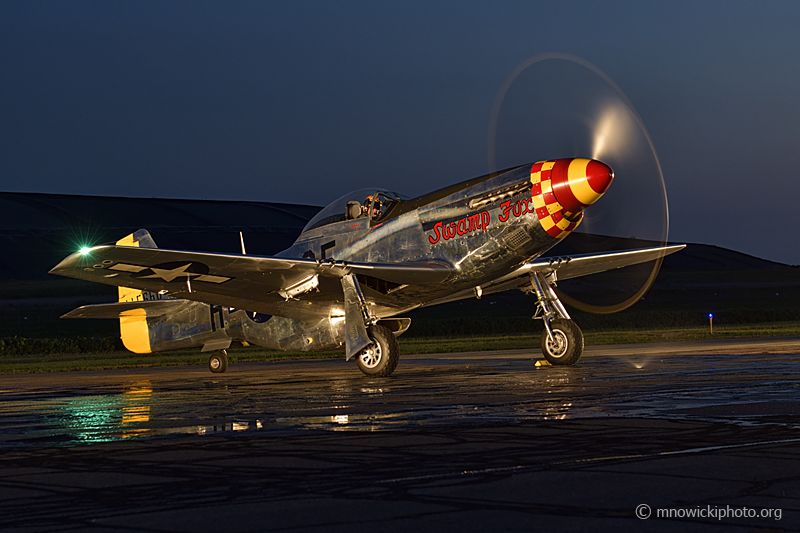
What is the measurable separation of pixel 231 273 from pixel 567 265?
6.96 metres

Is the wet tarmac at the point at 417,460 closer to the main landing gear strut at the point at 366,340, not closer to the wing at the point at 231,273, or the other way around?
the wing at the point at 231,273

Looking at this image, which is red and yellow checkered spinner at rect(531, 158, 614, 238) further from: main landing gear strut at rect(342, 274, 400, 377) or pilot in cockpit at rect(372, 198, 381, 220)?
main landing gear strut at rect(342, 274, 400, 377)

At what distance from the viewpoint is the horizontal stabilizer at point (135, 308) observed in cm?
1898

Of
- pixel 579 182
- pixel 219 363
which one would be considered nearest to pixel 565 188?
pixel 579 182

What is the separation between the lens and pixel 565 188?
14297mm

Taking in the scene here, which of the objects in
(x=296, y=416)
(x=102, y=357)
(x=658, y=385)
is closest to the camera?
(x=296, y=416)

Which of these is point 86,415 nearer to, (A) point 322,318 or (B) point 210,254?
(B) point 210,254

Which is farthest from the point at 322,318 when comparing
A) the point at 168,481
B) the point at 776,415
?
the point at 168,481

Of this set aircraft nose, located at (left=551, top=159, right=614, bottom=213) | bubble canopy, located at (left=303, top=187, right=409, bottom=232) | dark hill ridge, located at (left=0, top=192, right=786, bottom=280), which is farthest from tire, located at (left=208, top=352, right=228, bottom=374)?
dark hill ridge, located at (left=0, top=192, right=786, bottom=280)

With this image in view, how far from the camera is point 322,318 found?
1791 centimetres

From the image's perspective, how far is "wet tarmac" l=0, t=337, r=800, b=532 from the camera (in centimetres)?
434

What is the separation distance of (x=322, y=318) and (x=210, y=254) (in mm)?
3909

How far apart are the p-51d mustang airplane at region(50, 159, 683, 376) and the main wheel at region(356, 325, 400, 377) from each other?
2 cm

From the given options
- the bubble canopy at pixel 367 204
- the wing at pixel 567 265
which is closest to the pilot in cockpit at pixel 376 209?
the bubble canopy at pixel 367 204
